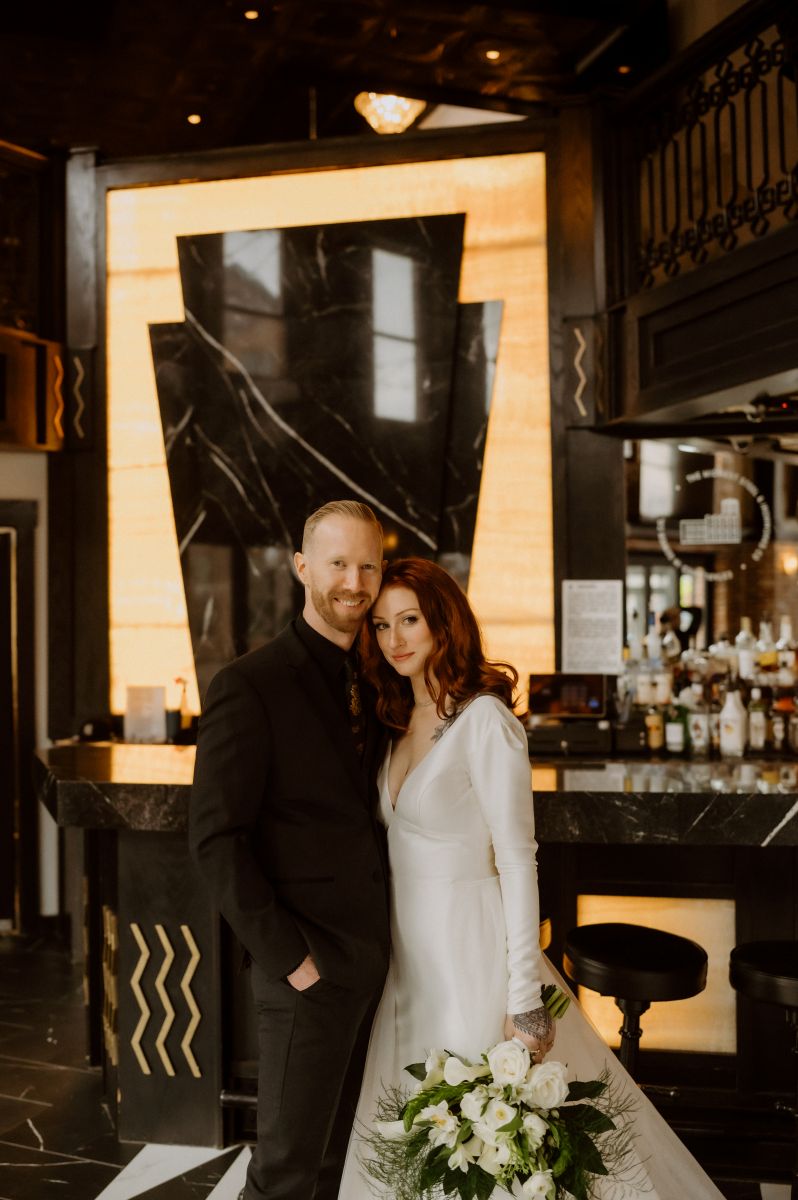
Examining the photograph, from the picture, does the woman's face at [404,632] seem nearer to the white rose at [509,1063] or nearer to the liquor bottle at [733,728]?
the white rose at [509,1063]

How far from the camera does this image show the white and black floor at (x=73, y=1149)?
310cm

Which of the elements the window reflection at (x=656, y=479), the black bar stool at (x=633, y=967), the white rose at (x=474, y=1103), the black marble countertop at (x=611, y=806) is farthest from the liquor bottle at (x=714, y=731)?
the white rose at (x=474, y=1103)

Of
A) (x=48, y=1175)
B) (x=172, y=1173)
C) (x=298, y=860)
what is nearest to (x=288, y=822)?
(x=298, y=860)

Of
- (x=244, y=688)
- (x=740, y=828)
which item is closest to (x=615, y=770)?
(x=740, y=828)

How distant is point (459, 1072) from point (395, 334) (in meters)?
Answer: 3.83

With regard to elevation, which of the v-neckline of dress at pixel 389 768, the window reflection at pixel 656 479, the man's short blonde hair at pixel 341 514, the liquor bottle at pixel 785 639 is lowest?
the v-neckline of dress at pixel 389 768

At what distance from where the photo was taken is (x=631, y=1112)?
2.51 metres

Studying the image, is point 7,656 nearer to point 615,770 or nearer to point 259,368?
point 259,368

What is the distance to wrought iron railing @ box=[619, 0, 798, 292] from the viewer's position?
400 centimetres

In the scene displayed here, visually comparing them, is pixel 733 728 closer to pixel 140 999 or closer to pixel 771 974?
pixel 771 974

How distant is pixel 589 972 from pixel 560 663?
236 cm

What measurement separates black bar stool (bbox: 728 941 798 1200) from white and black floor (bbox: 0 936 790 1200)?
2.65 ft

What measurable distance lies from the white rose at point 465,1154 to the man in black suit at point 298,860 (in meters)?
0.44

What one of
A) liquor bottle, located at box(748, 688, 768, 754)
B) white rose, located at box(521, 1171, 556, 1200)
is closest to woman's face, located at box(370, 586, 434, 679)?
white rose, located at box(521, 1171, 556, 1200)
